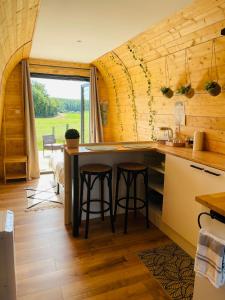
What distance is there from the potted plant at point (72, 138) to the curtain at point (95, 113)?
271cm

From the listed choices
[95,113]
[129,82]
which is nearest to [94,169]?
[129,82]

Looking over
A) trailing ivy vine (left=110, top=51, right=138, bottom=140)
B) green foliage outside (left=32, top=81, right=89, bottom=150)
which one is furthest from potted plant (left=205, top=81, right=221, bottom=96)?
green foliage outside (left=32, top=81, right=89, bottom=150)

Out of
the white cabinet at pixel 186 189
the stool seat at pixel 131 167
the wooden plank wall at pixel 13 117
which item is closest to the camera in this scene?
the white cabinet at pixel 186 189

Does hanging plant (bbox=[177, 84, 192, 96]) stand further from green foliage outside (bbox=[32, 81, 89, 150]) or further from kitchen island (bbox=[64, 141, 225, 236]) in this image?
green foliage outside (bbox=[32, 81, 89, 150])

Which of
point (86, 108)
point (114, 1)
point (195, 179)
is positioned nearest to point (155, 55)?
point (114, 1)

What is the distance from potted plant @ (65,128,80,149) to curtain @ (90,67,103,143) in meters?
2.71

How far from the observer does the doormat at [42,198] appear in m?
3.63

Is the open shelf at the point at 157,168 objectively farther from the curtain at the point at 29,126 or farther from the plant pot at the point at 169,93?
the curtain at the point at 29,126

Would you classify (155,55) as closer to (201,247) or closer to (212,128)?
(212,128)

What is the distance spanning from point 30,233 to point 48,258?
0.58 metres

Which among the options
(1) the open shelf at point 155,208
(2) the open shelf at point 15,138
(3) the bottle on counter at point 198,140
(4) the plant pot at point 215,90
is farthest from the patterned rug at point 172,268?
(2) the open shelf at point 15,138

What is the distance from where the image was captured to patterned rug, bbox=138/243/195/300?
200 cm

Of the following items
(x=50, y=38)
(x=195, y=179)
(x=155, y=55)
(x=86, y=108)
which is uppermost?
(x=50, y=38)

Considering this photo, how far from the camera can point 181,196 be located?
2523 millimetres
